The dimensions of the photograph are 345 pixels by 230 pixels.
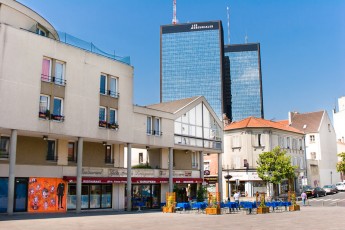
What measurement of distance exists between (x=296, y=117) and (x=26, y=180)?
222 ft

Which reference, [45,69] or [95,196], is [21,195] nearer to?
[95,196]

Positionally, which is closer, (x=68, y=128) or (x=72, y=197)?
(x=68, y=128)

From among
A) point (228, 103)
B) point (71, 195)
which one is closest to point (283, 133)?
point (71, 195)

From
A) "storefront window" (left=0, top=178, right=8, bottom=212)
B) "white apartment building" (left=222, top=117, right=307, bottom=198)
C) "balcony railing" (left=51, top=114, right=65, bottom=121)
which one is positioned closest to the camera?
"storefront window" (left=0, top=178, right=8, bottom=212)

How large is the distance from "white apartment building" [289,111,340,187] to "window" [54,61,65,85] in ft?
173

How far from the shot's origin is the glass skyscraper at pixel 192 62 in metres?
142

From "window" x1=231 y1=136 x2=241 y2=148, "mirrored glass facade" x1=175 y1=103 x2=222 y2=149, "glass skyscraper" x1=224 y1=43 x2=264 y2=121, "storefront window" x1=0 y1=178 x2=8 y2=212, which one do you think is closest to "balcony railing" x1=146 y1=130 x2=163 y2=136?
"mirrored glass facade" x1=175 y1=103 x2=222 y2=149

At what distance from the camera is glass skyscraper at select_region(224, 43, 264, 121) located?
517 ft

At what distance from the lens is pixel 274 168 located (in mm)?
53000

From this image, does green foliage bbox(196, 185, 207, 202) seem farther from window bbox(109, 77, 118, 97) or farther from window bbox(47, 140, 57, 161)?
window bbox(47, 140, 57, 161)

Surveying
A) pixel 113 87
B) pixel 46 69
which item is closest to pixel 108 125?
pixel 113 87

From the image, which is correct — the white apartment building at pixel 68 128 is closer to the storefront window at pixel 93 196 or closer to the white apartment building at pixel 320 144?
→ the storefront window at pixel 93 196

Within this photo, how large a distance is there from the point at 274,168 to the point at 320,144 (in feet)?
94.4

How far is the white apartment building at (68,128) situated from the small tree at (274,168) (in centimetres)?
1739
